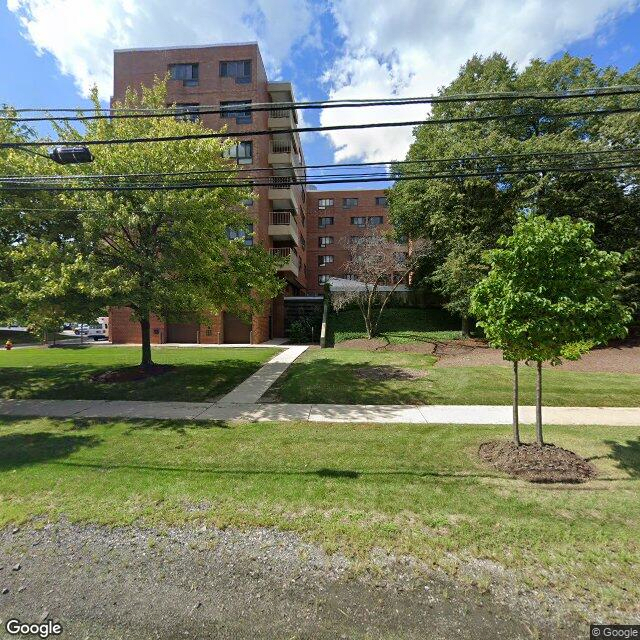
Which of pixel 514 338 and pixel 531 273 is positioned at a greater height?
pixel 531 273

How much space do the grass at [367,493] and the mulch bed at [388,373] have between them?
15.8 ft

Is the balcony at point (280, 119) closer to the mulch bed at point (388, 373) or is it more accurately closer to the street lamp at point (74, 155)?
the mulch bed at point (388, 373)

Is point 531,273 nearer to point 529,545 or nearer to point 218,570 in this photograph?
point 529,545

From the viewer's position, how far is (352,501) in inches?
165

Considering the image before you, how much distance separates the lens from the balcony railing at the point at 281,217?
27.0m

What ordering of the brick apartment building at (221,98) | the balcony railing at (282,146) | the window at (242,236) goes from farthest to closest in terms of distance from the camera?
the balcony railing at (282,146) → the brick apartment building at (221,98) → the window at (242,236)

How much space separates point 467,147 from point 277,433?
58.9 feet

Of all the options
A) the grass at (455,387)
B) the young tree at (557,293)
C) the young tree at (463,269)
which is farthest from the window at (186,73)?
the young tree at (557,293)

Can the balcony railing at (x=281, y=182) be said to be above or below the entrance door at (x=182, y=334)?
above

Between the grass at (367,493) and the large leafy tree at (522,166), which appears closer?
the grass at (367,493)

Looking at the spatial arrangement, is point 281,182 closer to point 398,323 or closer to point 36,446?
point 36,446

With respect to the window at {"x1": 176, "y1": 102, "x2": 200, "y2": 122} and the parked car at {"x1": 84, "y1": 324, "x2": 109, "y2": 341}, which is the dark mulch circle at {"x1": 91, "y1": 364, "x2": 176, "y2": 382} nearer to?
the window at {"x1": 176, "y1": 102, "x2": 200, "y2": 122}

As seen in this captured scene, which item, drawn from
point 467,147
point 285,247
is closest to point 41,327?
point 467,147

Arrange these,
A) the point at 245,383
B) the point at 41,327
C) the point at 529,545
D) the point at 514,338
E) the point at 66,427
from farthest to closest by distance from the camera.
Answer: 1. the point at 245,383
2. the point at 41,327
3. the point at 66,427
4. the point at 514,338
5. the point at 529,545
